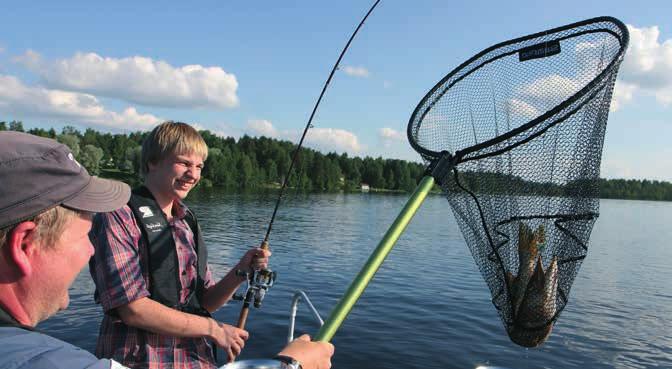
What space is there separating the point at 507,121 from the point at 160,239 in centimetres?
274

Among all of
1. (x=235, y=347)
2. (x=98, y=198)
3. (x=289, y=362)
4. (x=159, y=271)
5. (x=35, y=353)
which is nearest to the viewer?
(x=35, y=353)

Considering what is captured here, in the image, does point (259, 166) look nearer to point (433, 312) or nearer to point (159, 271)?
point (433, 312)

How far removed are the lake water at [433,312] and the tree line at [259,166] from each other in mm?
67906

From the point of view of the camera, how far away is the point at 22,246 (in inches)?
53.9

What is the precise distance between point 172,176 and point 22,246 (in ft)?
5.94

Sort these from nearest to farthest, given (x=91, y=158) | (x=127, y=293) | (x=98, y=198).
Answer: (x=98, y=198) < (x=127, y=293) < (x=91, y=158)

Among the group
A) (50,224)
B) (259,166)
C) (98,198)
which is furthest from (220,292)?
(259,166)

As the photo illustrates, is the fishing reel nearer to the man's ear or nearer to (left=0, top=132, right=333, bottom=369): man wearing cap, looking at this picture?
(left=0, top=132, right=333, bottom=369): man wearing cap

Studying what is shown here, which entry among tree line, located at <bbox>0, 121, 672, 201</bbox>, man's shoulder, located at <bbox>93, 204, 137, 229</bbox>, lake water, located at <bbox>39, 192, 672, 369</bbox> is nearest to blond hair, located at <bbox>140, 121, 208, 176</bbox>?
man's shoulder, located at <bbox>93, 204, 137, 229</bbox>

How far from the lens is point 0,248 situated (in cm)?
133

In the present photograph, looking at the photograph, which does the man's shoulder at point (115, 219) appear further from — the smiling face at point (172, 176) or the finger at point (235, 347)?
the finger at point (235, 347)

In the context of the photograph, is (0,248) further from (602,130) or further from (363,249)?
(363,249)

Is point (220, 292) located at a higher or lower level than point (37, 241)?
lower

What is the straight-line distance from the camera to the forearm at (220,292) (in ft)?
11.7
